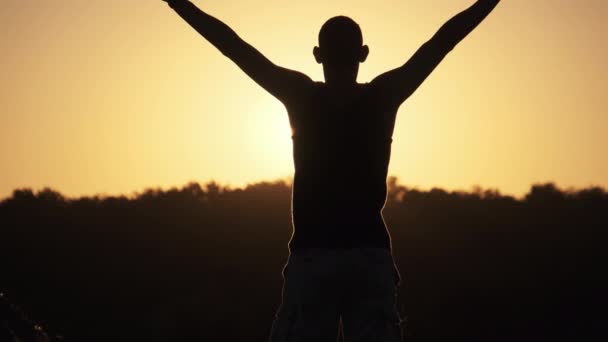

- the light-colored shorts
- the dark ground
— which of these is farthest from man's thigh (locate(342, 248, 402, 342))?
Result: the dark ground

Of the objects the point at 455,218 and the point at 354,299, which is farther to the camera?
the point at 455,218

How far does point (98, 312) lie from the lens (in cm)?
3925

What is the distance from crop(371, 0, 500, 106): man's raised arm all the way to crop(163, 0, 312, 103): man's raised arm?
0.31 metres

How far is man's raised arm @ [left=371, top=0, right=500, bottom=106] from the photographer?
4465 mm

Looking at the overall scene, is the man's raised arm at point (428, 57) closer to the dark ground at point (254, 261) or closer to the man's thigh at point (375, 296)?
the man's thigh at point (375, 296)

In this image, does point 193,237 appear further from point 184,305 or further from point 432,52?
point 432,52

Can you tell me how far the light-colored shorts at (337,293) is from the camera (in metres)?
4.29

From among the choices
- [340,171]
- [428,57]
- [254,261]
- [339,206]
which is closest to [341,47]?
[428,57]

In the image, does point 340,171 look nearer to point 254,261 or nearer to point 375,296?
point 375,296

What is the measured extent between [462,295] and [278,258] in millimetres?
6586

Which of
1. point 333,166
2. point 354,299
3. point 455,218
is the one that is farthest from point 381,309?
point 455,218

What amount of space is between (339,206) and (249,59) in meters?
0.69

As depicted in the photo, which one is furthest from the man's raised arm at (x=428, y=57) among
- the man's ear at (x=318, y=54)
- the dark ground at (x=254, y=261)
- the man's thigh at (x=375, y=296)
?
the dark ground at (x=254, y=261)

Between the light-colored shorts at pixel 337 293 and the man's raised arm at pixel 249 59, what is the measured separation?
638mm
